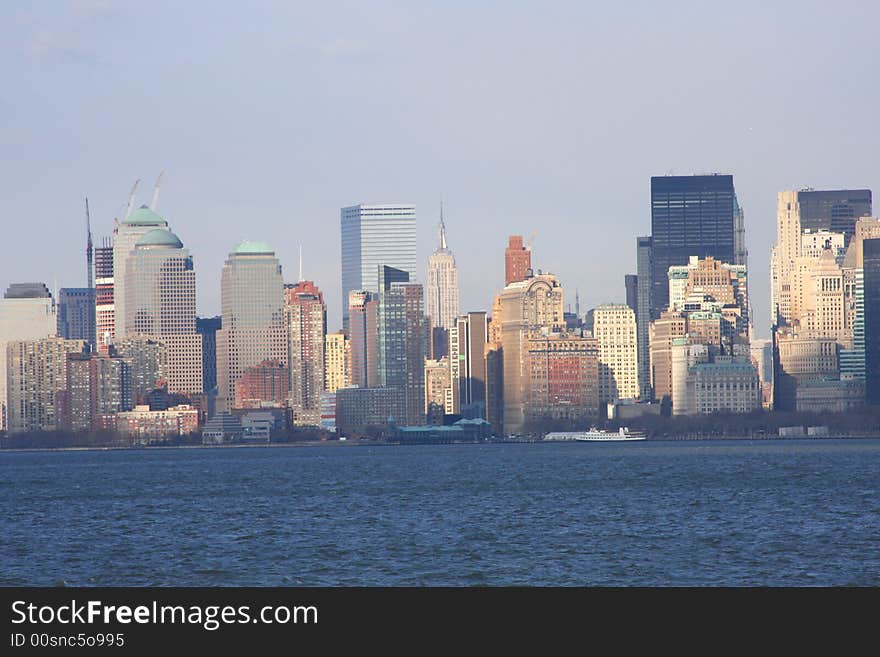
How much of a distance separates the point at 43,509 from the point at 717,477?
49208 mm

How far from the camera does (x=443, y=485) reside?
110 m

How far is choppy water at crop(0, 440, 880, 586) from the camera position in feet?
151

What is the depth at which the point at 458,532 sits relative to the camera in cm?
6312

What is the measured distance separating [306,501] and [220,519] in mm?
15810

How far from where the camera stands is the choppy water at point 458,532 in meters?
46.2

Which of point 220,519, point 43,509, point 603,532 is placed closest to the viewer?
point 603,532
